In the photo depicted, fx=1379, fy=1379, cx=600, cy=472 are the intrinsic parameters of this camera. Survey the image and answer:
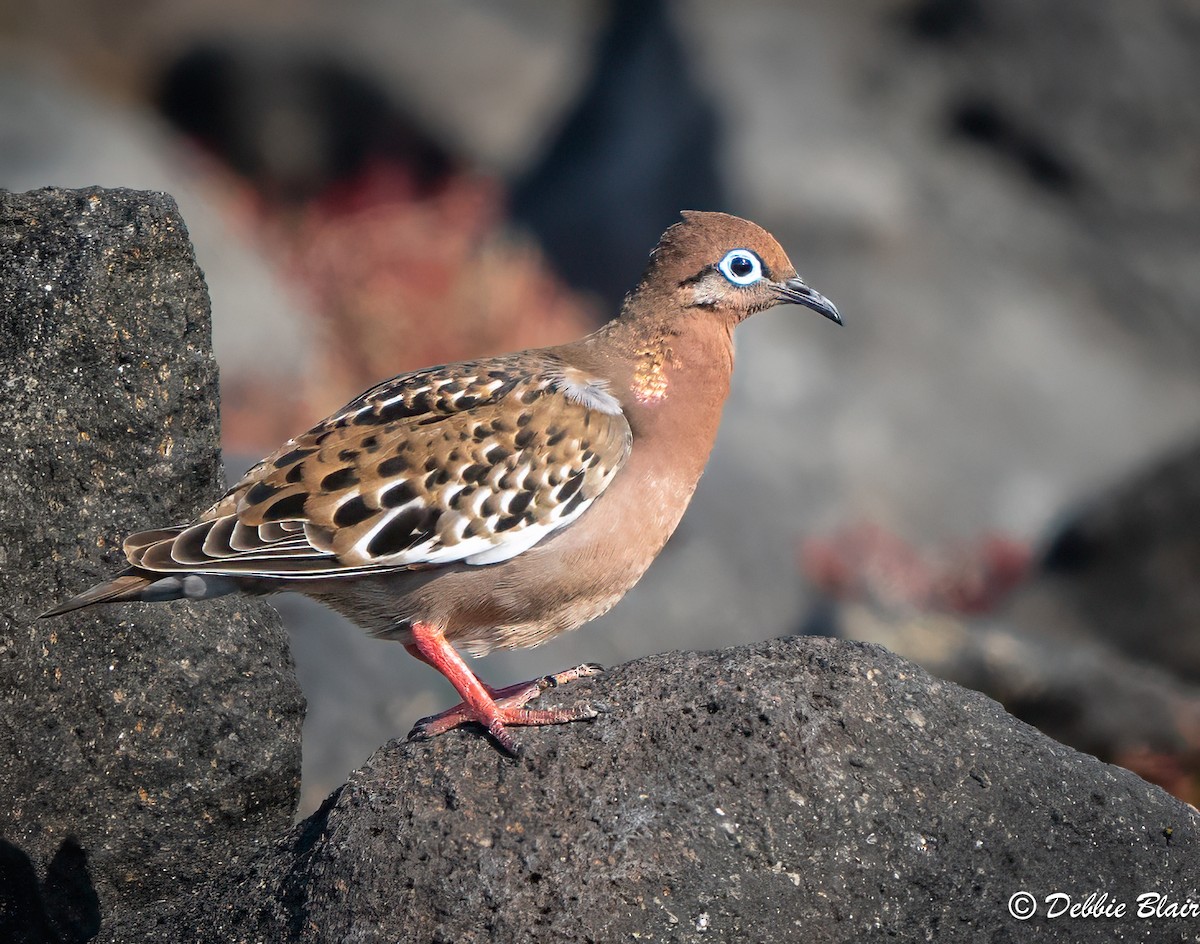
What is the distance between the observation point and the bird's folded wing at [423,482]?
599cm

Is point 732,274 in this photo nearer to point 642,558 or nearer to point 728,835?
point 642,558

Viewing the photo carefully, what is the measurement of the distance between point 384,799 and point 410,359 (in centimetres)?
1443

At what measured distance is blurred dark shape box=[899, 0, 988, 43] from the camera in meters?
18.9

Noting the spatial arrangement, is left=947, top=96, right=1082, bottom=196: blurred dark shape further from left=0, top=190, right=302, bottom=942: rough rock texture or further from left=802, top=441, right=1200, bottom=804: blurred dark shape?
left=0, top=190, right=302, bottom=942: rough rock texture

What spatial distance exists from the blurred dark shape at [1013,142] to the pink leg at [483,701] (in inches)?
576

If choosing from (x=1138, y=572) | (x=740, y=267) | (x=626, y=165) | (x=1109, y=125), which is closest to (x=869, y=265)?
(x=1109, y=125)

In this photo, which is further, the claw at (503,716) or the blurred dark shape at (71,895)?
the blurred dark shape at (71,895)

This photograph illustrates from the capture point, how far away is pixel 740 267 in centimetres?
684

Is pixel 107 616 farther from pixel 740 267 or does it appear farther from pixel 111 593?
pixel 740 267

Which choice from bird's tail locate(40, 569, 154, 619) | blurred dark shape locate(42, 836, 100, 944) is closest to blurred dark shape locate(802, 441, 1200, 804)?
blurred dark shape locate(42, 836, 100, 944)

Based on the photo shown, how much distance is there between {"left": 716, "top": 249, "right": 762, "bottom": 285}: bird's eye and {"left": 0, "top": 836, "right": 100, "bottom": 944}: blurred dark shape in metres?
4.04

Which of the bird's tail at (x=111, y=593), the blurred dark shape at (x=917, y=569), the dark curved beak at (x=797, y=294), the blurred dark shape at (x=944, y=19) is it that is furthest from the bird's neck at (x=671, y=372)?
the blurred dark shape at (x=944, y=19)

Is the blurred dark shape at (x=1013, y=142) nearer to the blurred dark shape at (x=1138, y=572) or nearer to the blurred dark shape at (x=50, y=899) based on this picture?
the blurred dark shape at (x=1138, y=572)

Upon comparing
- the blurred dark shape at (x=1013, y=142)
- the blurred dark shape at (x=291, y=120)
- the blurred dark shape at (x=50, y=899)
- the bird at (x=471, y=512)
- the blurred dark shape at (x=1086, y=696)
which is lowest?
the blurred dark shape at (x=50, y=899)
